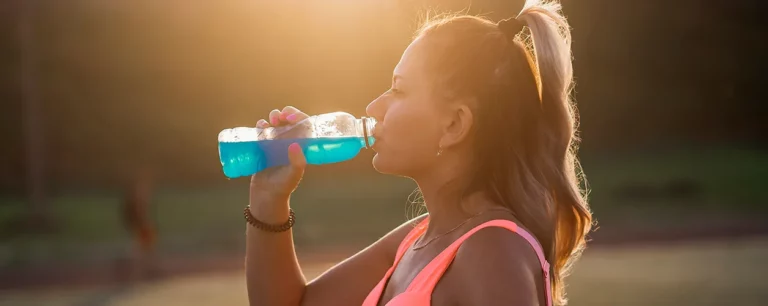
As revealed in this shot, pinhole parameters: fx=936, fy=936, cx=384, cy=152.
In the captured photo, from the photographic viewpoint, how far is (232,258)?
43.9ft

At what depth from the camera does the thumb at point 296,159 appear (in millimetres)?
2098

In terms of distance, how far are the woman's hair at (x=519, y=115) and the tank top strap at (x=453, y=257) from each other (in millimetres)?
152

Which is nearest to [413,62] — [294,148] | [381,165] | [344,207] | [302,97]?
[381,165]

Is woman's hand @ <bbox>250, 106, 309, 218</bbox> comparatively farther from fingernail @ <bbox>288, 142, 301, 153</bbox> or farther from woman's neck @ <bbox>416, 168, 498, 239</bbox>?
woman's neck @ <bbox>416, 168, 498, 239</bbox>

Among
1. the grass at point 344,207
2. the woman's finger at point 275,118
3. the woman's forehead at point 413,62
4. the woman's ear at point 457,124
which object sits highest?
the woman's forehead at point 413,62

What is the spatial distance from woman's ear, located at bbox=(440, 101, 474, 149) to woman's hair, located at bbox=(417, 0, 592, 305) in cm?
2

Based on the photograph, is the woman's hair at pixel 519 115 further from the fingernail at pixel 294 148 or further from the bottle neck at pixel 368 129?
the fingernail at pixel 294 148

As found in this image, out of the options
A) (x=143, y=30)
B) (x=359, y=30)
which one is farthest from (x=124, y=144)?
(x=359, y=30)

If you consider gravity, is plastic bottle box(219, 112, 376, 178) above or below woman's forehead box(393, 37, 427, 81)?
below

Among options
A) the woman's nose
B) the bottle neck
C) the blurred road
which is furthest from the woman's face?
the blurred road

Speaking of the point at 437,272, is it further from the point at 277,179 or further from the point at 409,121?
the point at 277,179

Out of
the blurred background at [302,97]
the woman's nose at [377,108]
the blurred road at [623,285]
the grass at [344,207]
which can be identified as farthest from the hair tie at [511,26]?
the blurred background at [302,97]

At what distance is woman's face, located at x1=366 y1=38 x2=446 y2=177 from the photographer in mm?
1928

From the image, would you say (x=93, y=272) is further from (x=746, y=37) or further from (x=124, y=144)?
(x=746, y=37)
